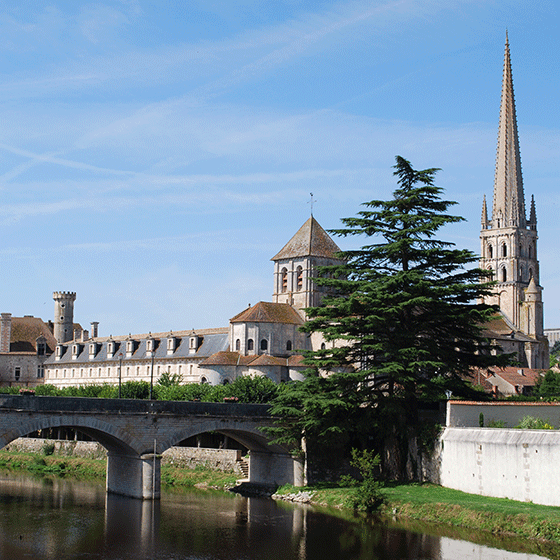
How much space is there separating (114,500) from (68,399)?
622 cm

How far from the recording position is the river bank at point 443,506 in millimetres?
28938

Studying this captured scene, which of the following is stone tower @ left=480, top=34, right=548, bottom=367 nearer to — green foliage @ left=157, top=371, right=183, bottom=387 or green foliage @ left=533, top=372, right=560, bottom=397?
green foliage @ left=533, top=372, right=560, bottom=397

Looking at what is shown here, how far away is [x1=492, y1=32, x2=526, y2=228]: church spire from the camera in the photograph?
116250 mm

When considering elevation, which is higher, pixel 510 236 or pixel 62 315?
pixel 510 236

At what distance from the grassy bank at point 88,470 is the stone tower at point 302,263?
26.8 m

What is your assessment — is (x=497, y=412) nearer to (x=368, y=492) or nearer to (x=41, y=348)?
(x=368, y=492)

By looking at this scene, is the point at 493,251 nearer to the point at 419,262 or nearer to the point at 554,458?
the point at 419,262

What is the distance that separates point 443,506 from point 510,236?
9106 cm

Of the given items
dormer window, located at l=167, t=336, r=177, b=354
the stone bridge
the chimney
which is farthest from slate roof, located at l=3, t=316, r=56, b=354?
the stone bridge

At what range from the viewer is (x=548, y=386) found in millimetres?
76312

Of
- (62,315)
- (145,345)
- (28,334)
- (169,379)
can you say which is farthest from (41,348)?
(169,379)

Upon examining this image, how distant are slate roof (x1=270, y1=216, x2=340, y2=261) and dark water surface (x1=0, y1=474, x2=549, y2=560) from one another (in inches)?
1526

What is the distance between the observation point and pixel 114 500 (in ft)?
131

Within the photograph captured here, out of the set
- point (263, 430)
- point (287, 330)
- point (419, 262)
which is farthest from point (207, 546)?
point (287, 330)
